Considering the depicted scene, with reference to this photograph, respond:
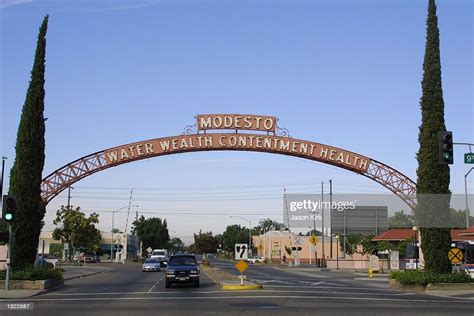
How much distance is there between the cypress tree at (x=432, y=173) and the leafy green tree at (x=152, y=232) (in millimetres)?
123214

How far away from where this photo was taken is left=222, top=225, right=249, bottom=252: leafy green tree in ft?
519

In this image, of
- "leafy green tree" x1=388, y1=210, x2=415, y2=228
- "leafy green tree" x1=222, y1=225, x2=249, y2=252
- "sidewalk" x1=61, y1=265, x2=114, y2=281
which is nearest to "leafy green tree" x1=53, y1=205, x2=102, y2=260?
"sidewalk" x1=61, y1=265, x2=114, y2=281

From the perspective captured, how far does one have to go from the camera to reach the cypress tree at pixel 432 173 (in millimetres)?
31484

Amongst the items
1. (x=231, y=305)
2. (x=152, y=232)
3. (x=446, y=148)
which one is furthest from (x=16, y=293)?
(x=152, y=232)

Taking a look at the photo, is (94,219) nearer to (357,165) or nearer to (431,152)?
(357,165)

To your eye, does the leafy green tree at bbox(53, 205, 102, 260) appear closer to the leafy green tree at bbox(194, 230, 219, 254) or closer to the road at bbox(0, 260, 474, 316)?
the leafy green tree at bbox(194, 230, 219, 254)

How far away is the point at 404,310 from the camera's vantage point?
19031mm

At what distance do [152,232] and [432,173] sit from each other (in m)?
125

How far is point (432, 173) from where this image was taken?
31844 mm

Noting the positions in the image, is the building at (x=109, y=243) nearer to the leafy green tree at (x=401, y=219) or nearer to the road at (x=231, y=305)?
the leafy green tree at (x=401, y=219)

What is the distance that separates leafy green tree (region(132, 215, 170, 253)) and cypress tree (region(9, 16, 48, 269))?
393 ft

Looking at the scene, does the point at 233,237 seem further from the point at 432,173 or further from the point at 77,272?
the point at 432,173

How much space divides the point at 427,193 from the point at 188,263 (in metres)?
13.7

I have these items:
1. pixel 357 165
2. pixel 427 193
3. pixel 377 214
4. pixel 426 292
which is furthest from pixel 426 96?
pixel 377 214
